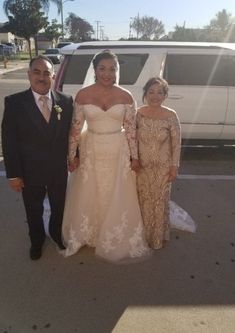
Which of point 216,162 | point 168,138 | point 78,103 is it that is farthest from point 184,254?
point 216,162

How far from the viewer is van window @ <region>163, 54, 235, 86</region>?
666cm

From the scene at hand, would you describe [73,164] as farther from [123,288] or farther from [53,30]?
[53,30]

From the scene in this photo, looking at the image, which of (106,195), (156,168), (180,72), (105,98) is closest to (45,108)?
(105,98)

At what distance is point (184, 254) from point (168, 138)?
46.4 inches

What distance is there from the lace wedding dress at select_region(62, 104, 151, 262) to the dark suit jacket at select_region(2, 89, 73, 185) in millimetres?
181

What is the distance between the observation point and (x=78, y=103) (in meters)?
3.51

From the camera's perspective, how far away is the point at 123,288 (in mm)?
3426

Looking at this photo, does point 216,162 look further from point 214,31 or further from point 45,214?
point 214,31

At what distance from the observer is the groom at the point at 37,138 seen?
327 centimetres

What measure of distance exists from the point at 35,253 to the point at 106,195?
35.0 inches

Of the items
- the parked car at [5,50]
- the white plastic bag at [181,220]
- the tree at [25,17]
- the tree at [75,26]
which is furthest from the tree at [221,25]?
the white plastic bag at [181,220]

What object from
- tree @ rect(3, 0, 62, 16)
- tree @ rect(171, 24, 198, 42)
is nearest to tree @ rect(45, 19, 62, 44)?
tree @ rect(3, 0, 62, 16)

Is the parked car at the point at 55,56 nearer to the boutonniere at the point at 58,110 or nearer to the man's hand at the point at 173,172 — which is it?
the boutonniere at the point at 58,110

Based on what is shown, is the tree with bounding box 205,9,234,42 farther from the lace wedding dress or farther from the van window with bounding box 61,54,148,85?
the lace wedding dress
